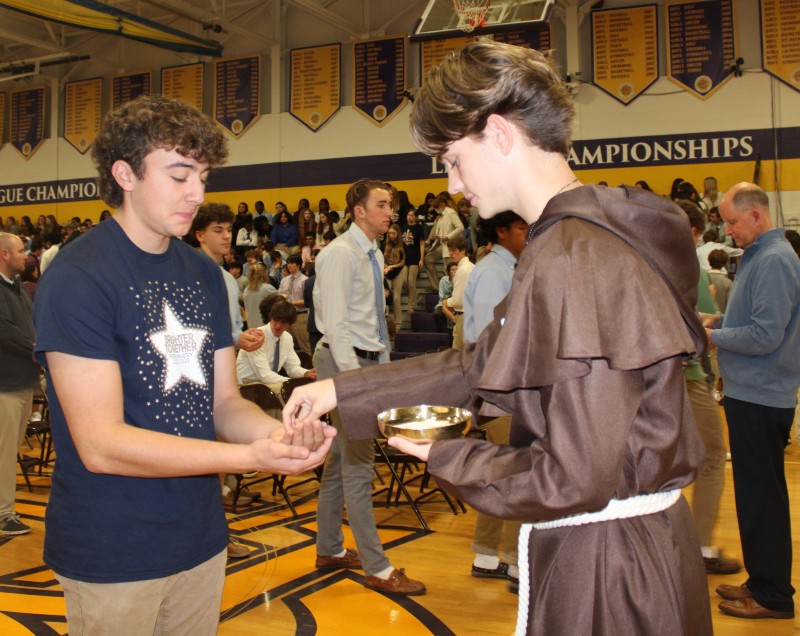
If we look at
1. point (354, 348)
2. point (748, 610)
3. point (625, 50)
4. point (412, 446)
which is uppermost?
point (625, 50)

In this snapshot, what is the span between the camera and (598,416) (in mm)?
1272

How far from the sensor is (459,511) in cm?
600

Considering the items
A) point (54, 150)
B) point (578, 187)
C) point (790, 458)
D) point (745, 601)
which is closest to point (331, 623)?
point (745, 601)

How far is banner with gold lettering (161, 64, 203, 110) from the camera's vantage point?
60.8 ft

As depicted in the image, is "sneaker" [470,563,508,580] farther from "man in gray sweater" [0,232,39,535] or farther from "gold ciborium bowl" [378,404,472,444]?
"man in gray sweater" [0,232,39,535]

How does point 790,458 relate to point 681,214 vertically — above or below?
below

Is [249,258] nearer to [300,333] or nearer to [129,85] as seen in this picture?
[300,333]

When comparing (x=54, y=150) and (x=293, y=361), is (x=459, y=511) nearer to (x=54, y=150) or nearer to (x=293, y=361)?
(x=293, y=361)

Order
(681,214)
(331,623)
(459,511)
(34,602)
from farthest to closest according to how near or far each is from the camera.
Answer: (459,511), (34,602), (331,623), (681,214)

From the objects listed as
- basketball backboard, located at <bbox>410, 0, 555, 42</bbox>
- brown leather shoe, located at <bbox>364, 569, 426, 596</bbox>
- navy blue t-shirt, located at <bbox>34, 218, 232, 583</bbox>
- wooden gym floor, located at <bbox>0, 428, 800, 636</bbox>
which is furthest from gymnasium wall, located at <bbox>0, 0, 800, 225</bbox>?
navy blue t-shirt, located at <bbox>34, 218, 232, 583</bbox>

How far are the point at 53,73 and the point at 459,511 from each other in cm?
1907

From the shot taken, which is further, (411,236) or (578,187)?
(411,236)

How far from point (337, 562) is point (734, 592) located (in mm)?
2226

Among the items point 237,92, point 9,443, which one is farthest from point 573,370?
point 237,92
